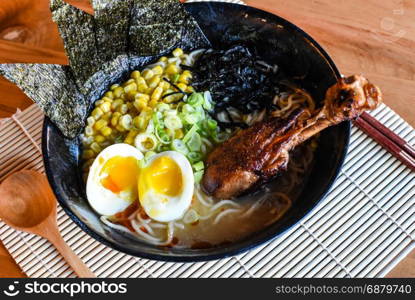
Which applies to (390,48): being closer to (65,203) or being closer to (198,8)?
(198,8)

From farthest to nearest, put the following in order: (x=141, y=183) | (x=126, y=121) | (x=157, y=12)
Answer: (x=157, y=12), (x=126, y=121), (x=141, y=183)

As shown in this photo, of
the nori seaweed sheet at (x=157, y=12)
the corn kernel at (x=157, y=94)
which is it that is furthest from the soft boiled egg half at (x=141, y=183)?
the nori seaweed sheet at (x=157, y=12)

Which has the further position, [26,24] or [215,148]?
[26,24]

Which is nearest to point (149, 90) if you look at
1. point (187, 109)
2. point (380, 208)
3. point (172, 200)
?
point (187, 109)

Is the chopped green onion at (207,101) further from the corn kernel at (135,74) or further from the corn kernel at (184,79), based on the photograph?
the corn kernel at (135,74)

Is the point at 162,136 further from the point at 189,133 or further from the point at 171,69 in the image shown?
the point at 171,69

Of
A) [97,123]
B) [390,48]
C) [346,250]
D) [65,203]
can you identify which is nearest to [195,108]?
[97,123]
